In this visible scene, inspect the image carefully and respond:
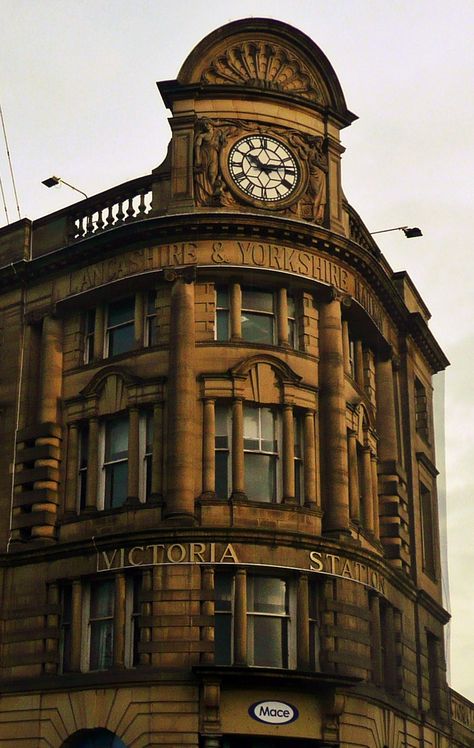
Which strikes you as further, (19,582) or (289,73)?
(289,73)

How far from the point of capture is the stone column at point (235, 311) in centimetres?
3950

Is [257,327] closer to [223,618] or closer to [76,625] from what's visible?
[223,618]

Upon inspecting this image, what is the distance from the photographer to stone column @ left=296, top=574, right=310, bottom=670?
118 ft

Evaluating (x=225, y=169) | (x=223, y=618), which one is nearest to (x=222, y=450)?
(x=223, y=618)

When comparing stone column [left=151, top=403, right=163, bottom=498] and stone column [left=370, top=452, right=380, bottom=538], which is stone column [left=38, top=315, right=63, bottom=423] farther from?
stone column [left=370, top=452, right=380, bottom=538]

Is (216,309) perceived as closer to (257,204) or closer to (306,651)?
(257,204)

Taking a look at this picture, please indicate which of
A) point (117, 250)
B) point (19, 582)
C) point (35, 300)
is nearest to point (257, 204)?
point (117, 250)

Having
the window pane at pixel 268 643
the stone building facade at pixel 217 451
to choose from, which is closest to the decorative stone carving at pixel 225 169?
the stone building facade at pixel 217 451

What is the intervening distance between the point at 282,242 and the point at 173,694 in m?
14.4

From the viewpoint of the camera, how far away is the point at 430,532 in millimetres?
49719

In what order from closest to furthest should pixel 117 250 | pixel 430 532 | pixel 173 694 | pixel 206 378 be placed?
pixel 173 694 → pixel 206 378 → pixel 117 250 → pixel 430 532

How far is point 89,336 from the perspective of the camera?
4222cm

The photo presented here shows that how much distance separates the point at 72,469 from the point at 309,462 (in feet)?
24.7

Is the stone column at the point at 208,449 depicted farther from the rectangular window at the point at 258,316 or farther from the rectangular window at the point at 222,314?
the rectangular window at the point at 258,316
